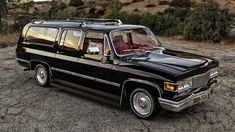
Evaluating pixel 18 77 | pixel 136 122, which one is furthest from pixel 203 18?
pixel 136 122

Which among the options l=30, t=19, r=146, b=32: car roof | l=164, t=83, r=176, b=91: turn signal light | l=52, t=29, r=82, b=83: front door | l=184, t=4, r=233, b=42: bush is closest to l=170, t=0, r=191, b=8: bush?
l=184, t=4, r=233, b=42: bush

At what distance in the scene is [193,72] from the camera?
5887mm

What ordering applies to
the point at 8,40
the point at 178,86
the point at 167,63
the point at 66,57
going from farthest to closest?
the point at 8,40, the point at 66,57, the point at 167,63, the point at 178,86

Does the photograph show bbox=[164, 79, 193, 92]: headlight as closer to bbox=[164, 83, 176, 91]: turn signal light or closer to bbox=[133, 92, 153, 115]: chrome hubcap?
bbox=[164, 83, 176, 91]: turn signal light

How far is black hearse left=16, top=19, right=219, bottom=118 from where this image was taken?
5.83 metres

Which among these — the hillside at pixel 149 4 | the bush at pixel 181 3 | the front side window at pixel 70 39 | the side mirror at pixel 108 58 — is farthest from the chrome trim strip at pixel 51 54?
the bush at pixel 181 3

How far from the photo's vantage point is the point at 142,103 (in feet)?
20.5

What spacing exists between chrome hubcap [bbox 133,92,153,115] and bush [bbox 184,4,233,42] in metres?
11.1

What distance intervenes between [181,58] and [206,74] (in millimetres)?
611

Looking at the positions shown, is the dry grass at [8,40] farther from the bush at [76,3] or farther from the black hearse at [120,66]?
the bush at [76,3]

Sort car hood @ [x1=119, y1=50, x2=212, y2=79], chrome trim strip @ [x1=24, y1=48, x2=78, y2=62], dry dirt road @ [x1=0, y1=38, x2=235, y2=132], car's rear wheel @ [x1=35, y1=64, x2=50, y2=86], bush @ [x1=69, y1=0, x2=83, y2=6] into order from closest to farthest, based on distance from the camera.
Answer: car hood @ [x1=119, y1=50, x2=212, y2=79]
dry dirt road @ [x1=0, y1=38, x2=235, y2=132]
chrome trim strip @ [x1=24, y1=48, x2=78, y2=62]
car's rear wheel @ [x1=35, y1=64, x2=50, y2=86]
bush @ [x1=69, y1=0, x2=83, y2=6]

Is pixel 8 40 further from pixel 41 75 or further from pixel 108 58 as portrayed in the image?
pixel 108 58

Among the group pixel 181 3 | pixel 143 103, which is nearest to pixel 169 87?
pixel 143 103

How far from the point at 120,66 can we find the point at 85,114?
4.27 feet
